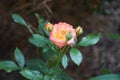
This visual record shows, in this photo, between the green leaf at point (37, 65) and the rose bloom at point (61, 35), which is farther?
the green leaf at point (37, 65)

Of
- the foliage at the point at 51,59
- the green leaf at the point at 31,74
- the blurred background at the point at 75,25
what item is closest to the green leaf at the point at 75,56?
the foliage at the point at 51,59

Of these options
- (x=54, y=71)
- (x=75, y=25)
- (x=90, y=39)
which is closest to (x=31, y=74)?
(x=54, y=71)

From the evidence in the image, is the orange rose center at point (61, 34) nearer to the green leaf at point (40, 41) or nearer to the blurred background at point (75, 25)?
the green leaf at point (40, 41)

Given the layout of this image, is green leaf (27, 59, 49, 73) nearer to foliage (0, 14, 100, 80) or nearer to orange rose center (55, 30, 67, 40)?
foliage (0, 14, 100, 80)

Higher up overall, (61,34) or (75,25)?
(75,25)

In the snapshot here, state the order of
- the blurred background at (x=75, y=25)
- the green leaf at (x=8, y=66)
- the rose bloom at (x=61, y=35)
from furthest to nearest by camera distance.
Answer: the blurred background at (x=75, y=25), the green leaf at (x=8, y=66), the rose bloom at (x=61, y=35)

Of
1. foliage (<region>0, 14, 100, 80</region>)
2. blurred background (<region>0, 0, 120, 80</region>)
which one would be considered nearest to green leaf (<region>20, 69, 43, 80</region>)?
foliage (<region>0, 14, 100, 80</region>)

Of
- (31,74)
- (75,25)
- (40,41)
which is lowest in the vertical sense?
(31,74)

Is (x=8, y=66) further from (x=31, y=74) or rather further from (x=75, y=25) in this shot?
(x=75, y=25)

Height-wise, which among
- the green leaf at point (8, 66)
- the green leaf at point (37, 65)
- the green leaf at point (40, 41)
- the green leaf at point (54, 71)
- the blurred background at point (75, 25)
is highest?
the blurred background at point (75, 25)
